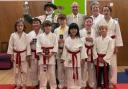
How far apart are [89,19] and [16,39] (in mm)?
1543

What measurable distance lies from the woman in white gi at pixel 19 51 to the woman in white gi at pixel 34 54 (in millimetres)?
125

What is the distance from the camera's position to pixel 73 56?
572 cm

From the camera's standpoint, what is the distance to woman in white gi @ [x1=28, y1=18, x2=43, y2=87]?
598 cm

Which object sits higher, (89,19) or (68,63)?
(89,19)

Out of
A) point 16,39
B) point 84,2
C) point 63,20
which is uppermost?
point 84,2

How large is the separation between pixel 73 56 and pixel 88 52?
38 centimetres

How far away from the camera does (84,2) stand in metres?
8.09

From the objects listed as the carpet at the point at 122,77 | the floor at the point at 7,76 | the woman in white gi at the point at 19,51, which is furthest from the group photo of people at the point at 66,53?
the floor at the point at 7,76

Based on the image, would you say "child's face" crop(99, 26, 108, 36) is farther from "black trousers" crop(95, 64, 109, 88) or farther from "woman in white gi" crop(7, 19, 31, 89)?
"woman in white gi" crop(7, 19, 31, 89)

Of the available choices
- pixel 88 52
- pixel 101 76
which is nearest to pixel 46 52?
pixel 88 52

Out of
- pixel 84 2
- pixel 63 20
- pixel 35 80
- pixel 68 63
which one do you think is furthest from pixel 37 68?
pixel 84 2

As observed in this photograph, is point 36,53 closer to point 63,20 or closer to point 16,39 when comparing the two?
point 16,39

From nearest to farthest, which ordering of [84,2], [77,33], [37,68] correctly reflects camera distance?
1. [77,33]
2. [37,68]
3. [84,2]

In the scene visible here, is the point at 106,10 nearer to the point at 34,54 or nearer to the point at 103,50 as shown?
the point at 103,50
